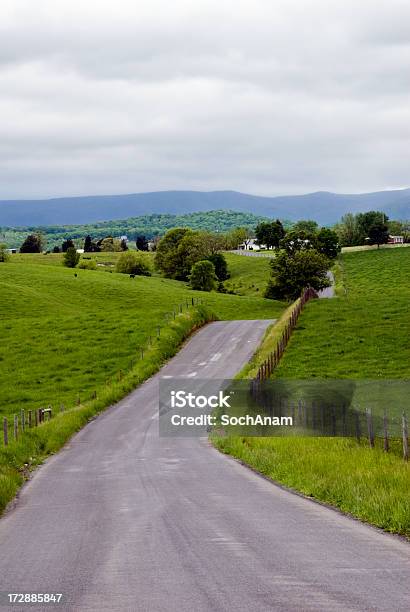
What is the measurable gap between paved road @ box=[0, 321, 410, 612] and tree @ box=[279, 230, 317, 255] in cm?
8453

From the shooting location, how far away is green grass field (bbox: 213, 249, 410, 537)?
1578 centimetres

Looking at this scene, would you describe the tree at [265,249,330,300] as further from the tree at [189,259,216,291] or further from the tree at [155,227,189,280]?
the tree at [155,227,189,280]

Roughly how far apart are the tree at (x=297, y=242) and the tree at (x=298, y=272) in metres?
2.75

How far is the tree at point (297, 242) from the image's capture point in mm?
106562

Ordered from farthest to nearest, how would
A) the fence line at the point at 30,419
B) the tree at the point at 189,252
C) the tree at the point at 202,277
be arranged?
the tree at the point at 189,252 → the tree at the point at 202,277 → the fence line at the point at 30,419

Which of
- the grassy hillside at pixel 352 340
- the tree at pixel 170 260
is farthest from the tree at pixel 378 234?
the grassy hillside at pixel 352 340

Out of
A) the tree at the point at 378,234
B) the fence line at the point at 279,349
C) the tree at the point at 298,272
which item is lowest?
the fence line at the point at 279,349

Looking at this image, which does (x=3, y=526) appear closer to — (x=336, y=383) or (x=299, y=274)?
(x=336, y=383)

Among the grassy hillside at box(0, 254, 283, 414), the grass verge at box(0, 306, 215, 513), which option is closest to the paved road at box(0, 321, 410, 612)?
the grass verge at box(0, 306, 215, 513)

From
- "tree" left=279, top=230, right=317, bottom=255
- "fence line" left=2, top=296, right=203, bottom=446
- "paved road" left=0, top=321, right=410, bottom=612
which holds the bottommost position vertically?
"fence line" left=2, top=296, right=203, bottom=446

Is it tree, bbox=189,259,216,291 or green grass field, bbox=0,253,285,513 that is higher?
tree, bbox=189,259,216,291

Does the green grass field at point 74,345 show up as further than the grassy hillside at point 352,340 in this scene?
No

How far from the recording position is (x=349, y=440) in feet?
83.1

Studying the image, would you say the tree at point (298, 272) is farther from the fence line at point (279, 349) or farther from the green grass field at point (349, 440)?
the fence line at point (279, 349)
